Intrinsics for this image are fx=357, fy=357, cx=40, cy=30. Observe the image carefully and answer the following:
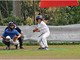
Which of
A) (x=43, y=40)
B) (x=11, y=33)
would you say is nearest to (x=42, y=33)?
(x=43, y=40)

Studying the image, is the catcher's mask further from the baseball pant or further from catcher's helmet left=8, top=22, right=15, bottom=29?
the baseball pant

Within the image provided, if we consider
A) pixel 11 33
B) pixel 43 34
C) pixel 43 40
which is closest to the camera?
pixel 43 40

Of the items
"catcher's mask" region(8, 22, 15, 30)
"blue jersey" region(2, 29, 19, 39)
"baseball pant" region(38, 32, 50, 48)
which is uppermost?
"catcher's mask" region(8, 22, 15, 30)

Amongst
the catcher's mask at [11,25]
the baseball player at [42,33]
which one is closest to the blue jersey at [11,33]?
the catcher's mask at [11,25]

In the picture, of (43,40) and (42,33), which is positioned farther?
(42,33)

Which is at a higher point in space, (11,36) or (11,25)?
(11,25)

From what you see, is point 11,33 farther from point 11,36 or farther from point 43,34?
point 43,34

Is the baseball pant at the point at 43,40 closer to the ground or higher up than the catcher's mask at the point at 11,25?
closer to the ground

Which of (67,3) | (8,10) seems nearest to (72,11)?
(67,3)

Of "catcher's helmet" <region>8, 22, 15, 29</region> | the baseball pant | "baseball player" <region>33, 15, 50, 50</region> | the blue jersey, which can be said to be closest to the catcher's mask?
"catcher's helmet" <region>8, 22, 15, 29</region>

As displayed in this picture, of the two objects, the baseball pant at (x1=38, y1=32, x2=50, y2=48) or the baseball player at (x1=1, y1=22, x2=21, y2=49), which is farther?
the baseball player at (x1=1, y1=22, x2=21, y2=49)

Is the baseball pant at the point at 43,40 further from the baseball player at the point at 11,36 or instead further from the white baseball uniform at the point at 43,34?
the baseball player at the point at 11,36

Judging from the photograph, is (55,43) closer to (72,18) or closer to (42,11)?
(72,18)

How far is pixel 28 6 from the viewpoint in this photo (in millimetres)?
34031
